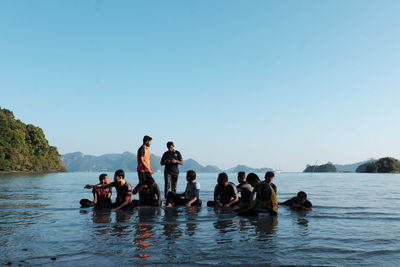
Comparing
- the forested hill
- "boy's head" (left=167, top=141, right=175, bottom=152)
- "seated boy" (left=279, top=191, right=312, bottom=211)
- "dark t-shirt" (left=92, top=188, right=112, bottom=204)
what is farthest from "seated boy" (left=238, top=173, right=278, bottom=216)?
the forested hill

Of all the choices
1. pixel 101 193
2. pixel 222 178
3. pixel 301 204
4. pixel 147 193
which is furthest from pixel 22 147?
pixel 301 204

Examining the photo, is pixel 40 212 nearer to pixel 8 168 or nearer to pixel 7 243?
pixel 7 243

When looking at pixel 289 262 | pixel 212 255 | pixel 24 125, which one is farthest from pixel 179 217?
pixel 24 125

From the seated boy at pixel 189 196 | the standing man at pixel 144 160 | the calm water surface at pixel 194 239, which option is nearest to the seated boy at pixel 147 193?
the standing man at pixel 144 160

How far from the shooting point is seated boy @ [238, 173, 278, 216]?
1305 centimetres

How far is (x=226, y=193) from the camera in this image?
16188 millimetres

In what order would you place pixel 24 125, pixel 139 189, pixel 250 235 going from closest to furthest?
pixel 250 235
pixel 139 189
pixel 24 125

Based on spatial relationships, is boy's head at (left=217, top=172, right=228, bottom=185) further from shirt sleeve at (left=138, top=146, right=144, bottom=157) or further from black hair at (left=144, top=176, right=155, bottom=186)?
shirt sleeve at (left=138, top=146, right=144, bottom=157)

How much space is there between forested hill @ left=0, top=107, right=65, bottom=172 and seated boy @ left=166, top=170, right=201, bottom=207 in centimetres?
10584

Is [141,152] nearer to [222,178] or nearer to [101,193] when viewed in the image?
[101,193]

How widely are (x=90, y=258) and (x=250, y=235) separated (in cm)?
447

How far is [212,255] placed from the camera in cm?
732

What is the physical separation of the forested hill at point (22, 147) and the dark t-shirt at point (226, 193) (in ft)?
353

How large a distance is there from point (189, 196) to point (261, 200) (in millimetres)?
4490
